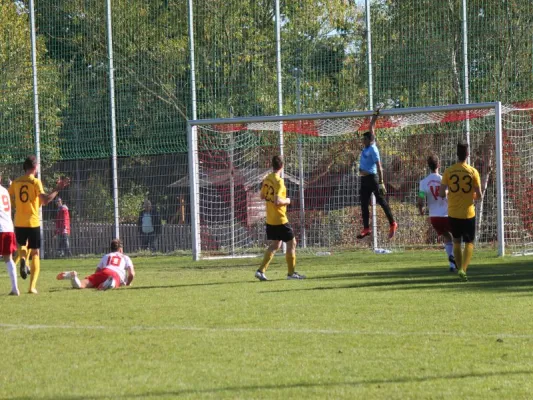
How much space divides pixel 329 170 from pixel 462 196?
1182 cm

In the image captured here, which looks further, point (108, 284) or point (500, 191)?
point (500, 191)

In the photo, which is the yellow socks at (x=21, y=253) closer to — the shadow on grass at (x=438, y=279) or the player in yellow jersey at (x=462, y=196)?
the shadow on grass at (x=438, y=279)

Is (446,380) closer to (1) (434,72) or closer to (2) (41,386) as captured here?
(2) (41,386)

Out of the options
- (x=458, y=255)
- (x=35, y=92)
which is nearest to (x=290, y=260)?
(x=458, y=255)

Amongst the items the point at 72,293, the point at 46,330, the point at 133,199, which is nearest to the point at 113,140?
the point at 133,199

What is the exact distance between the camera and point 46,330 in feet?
36.8

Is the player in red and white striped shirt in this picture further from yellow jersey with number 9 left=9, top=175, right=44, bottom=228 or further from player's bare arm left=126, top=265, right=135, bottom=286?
player's bare arm left=126, top=265, right=135, bottom=286

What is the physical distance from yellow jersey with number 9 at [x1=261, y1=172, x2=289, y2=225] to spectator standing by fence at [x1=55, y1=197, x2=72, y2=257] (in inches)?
553

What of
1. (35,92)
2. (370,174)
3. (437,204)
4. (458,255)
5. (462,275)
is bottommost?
(462,275)

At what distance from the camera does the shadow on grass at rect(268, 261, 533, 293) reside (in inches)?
607

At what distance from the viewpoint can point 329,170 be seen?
27.8m

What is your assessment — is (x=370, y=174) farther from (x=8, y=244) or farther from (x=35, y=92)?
(x=35, y=92)

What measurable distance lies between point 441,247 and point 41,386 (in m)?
18.8

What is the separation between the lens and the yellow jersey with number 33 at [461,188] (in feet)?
52.4
